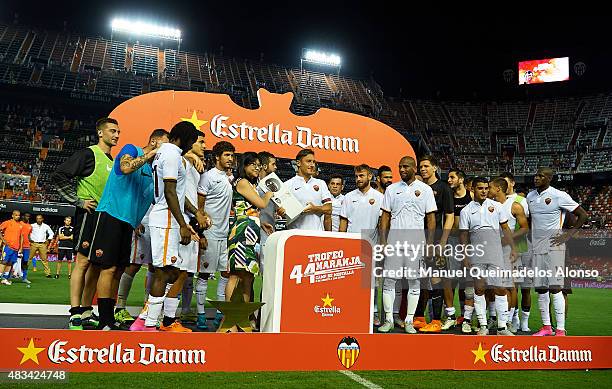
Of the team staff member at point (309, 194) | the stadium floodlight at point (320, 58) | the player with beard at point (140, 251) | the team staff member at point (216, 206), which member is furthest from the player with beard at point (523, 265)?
the stadium floodlight at point (320, 58)

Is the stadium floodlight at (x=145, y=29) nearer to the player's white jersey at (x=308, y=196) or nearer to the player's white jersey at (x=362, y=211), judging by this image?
the player's white jersey at (x=362, y=211)

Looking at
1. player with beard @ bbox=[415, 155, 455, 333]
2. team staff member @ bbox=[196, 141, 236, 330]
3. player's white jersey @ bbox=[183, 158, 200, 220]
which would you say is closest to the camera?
player's white jersey @ bbox=[183, 158, 200, 220]

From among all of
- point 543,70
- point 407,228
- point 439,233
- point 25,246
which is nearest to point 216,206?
point 407,228

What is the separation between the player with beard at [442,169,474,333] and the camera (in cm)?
730

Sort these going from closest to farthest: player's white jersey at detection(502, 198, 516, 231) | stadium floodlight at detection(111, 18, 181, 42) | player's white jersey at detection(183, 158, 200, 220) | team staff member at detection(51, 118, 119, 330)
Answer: team staff member at detection(51, 118, 119, 330)
player's white jersey at detection(183, 158, 200, 220)
player's white jersey at detection(502, 198, 516, 231)
stadium floodlight at detection(111, 18, 181, 42)

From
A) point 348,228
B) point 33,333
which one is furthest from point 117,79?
point 33,333

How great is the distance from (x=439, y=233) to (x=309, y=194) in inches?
76.3

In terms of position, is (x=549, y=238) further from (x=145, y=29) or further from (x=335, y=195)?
(x=145, y=29)

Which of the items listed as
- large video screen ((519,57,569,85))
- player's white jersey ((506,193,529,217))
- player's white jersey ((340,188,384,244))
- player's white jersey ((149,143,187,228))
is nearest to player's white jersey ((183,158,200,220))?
player's white jersey ((149,143,187,228))

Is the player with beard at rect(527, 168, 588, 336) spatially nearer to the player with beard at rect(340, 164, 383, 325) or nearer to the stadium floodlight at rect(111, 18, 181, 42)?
the player with beard at rect(340, 164, 383, 325)

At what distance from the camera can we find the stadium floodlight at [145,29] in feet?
129

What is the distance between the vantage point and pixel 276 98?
914 cm

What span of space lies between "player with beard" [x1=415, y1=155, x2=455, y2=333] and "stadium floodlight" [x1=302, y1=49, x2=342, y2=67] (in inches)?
1495

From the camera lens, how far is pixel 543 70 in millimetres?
42969
